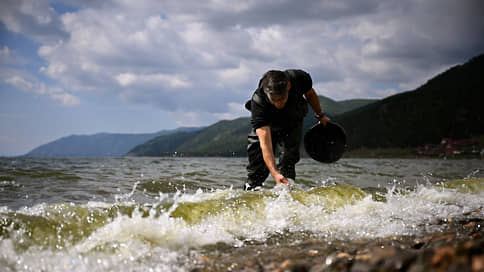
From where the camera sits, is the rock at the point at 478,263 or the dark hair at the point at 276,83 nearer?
the rock at the point at 478,263

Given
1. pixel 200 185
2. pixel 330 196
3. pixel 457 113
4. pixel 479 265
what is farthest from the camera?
pixel 457 113

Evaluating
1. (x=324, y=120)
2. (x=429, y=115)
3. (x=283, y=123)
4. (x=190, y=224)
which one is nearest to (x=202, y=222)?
(x=190, y=224)

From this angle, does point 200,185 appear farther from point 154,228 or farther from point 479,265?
point 479,265

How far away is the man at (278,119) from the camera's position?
4.84 meters

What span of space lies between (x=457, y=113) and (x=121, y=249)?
149955 mm

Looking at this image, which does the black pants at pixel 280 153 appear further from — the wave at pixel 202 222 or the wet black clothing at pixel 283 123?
the wave at pixel 202 222

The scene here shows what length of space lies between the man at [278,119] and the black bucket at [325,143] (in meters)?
0.44

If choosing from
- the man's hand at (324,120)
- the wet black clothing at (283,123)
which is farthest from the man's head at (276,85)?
the man's hand at (324,120)

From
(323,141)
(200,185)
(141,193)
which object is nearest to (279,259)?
(323,141)

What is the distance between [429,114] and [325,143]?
5729 inches

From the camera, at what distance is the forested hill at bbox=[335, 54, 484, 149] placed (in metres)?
116

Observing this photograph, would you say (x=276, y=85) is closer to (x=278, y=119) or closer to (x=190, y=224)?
(x=278, y=119)

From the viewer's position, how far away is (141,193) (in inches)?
332

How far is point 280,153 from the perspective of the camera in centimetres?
682
